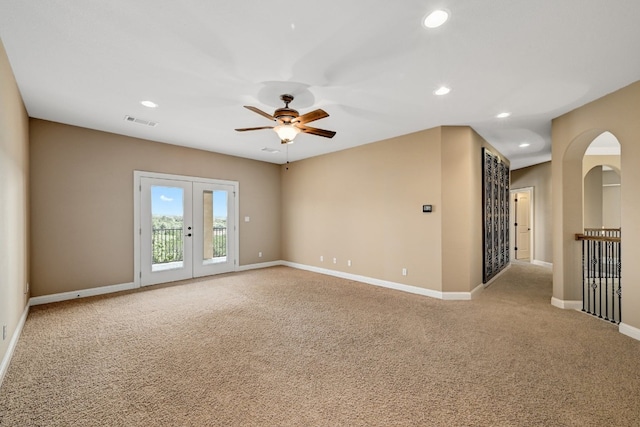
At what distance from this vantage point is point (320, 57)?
8.65ft

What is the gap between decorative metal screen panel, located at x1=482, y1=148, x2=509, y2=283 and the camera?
536 centimetres

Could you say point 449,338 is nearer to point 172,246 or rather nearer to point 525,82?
point 525,82

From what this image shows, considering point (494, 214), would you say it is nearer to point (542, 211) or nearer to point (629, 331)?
point (629, 331)

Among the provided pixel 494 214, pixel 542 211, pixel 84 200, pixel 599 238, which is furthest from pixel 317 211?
pixel 542 211

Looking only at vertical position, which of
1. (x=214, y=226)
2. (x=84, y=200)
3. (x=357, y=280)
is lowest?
(x=357, y=280)

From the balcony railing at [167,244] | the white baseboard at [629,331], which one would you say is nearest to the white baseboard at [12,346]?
the balcony railing at [167,244]

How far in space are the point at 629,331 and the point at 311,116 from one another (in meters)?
4.38

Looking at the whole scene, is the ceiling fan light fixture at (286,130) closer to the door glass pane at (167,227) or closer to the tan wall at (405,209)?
the tan wall at (405,209)

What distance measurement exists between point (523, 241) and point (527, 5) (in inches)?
364

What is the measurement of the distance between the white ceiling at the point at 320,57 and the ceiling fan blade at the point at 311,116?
0.32 m

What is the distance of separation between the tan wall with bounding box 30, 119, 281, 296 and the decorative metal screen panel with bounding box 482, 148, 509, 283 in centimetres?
605

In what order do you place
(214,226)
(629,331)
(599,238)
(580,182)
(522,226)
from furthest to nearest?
(522,226) < (214,226) < (580,182) < (599,238) < (629,331)

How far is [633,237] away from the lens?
322cm

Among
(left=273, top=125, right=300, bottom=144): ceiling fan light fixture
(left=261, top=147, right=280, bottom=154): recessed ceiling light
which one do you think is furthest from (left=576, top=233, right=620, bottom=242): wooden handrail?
(left=261, top=147, right=280, bottom=154): recessed ceiling light
